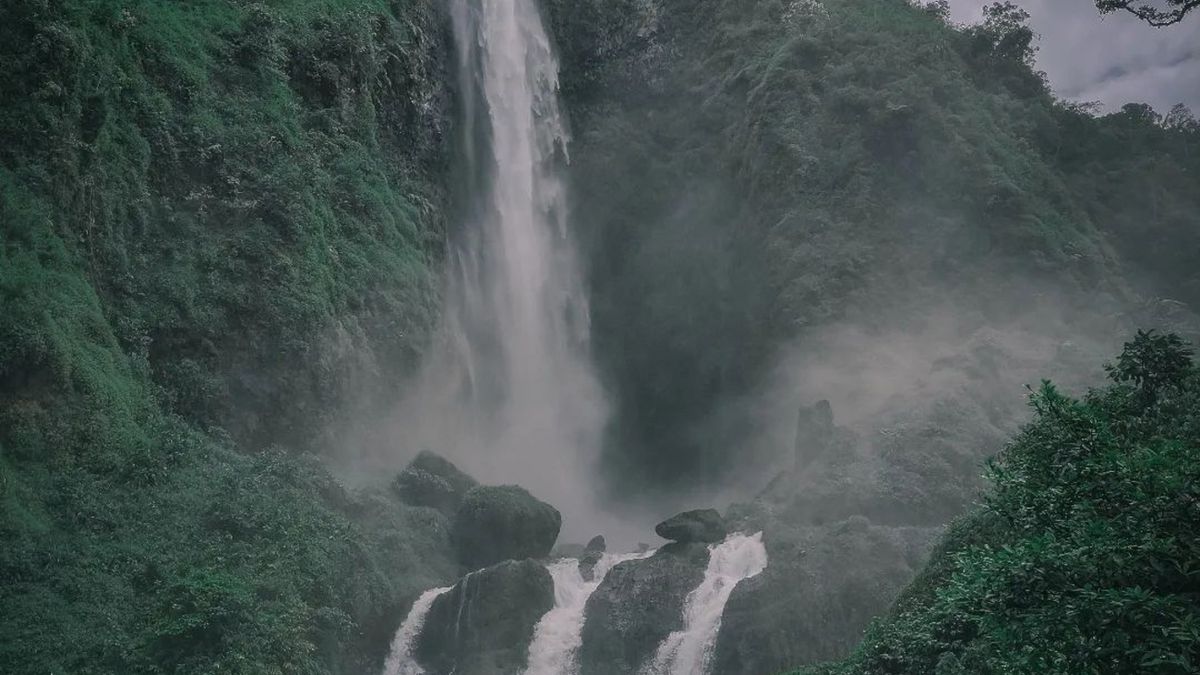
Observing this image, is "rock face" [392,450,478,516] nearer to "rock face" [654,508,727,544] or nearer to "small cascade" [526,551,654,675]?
"small cascade" [526,551,654,675]

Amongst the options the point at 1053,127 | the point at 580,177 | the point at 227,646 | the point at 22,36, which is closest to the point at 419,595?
the point at 227,646

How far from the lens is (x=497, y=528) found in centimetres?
3428

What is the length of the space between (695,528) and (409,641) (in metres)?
9.88

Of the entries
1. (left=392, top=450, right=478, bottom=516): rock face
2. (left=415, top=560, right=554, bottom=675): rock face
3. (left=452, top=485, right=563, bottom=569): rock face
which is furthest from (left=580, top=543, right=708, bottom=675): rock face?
(left=392, top=450, right=478, bottom=516): rock face

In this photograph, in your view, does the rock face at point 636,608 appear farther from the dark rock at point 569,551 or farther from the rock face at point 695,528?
the dark rock at point 569,551

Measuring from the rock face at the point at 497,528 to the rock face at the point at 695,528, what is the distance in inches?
182

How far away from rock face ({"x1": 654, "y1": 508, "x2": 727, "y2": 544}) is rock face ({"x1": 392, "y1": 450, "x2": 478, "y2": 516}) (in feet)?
25.4

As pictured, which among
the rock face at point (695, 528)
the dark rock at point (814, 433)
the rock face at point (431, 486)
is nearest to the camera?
the rock face at point (695, 528)

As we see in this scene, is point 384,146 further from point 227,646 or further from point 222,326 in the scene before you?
point 227,646

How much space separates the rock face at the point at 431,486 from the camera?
36156mm

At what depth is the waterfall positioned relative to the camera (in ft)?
94.3

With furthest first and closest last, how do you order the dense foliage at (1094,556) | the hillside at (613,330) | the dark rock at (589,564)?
1. the dark rock at (589,564)
2. the hillside at (613,330)
3. the dense foliage at (1094,556)

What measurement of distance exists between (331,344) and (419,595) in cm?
1057

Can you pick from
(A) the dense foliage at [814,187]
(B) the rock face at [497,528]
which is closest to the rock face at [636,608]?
(B) the rock face at [497,528]
